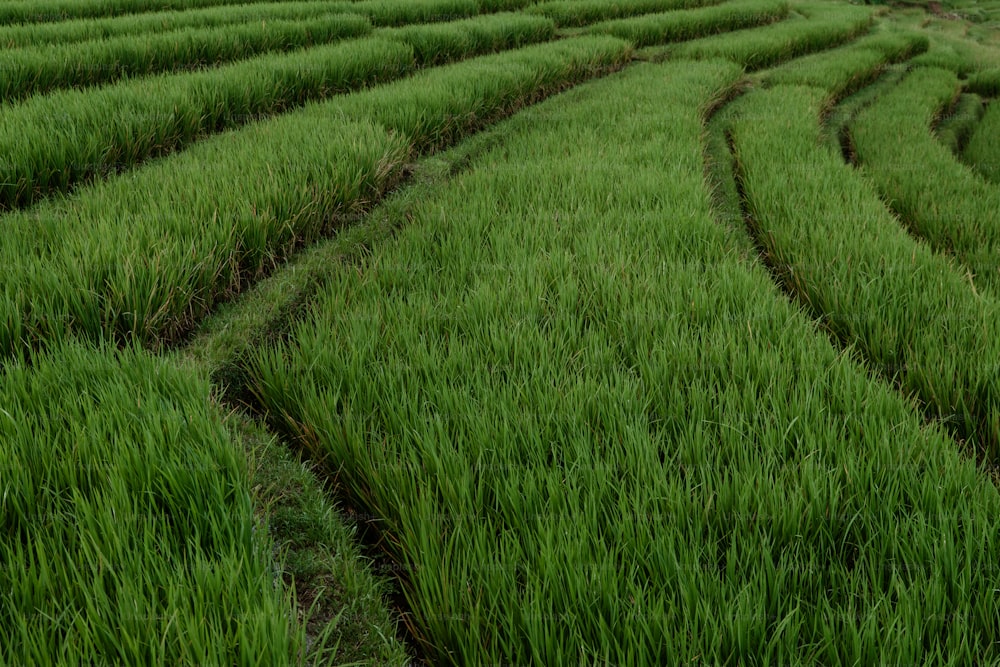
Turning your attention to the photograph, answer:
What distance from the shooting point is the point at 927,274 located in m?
2.40

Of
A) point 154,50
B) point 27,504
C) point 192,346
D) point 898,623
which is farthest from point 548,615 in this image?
point 154,50

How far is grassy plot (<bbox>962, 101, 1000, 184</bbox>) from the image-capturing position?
519 centimetres

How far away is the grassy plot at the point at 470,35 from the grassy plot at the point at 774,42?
1682 millimetres

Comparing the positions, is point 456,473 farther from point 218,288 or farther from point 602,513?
point 218,288

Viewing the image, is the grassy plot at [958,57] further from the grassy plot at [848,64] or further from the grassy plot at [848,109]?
the grassy plot at [848,109]

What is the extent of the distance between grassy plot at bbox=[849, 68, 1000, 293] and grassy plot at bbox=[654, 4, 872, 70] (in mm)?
1722

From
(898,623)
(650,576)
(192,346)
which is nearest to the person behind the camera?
(898,623)

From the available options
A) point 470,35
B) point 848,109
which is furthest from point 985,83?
point 470,35

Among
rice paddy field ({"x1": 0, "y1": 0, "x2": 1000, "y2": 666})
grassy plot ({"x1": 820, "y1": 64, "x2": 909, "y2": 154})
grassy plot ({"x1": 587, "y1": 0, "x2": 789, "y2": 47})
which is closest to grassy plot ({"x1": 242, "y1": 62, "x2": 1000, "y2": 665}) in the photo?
rice paddy field ({"x1": 0, "y1": 0, "x2": 1000, "y2": 666})

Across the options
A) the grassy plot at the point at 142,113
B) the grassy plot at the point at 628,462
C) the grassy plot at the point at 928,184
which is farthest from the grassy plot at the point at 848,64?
the grassy plot at the point at 628,462

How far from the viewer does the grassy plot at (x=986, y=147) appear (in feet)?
17.0

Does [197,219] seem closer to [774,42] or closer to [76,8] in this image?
[76,8]

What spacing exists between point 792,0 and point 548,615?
16495mm

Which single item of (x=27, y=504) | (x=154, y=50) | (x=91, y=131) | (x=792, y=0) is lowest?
(x=27, y=504)
